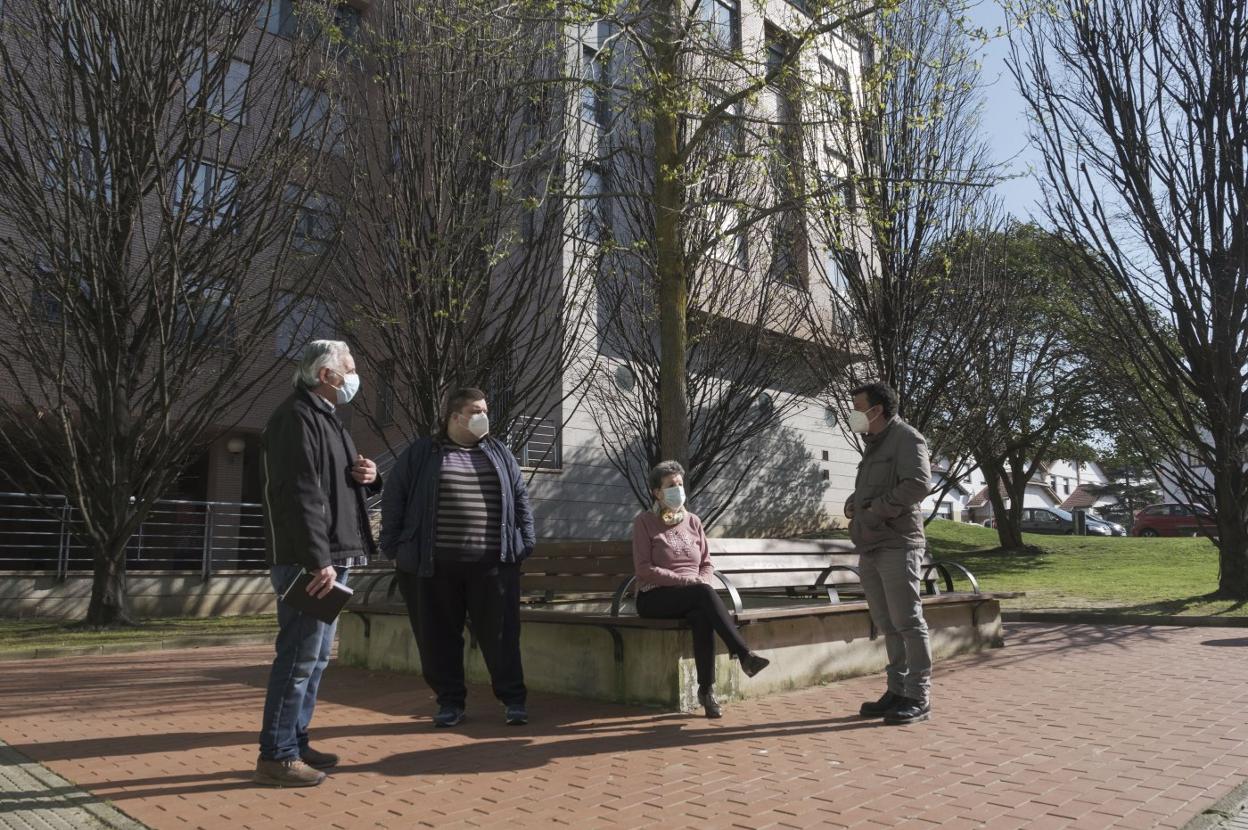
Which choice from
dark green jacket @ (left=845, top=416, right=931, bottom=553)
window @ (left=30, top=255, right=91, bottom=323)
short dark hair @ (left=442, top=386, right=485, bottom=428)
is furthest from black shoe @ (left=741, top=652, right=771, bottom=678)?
window @ (left=30, top=255, right=91, bottom=323)

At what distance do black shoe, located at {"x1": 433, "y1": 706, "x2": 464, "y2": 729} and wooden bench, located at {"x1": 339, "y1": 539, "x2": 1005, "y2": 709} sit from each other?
1.03 meters

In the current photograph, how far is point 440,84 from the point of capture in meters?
14.4

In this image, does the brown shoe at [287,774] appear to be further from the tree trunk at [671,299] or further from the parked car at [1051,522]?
the parked car at [1051,522]

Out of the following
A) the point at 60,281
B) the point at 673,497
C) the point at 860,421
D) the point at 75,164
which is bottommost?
the point at 673,497

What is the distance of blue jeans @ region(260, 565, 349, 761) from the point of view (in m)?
4.47

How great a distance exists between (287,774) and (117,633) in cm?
974

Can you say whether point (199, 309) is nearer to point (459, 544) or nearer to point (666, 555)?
point (459, 544)

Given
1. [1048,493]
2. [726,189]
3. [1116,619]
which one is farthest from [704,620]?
[1048,493]

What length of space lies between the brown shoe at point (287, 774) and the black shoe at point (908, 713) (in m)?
3.27

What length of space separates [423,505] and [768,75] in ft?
→ 16.4

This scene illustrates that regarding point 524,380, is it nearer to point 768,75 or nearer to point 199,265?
point 199,265

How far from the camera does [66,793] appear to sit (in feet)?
14.3

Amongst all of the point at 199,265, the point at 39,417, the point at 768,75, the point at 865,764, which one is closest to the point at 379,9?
the point at 199,265

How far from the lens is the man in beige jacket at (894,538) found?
5.95 metres
